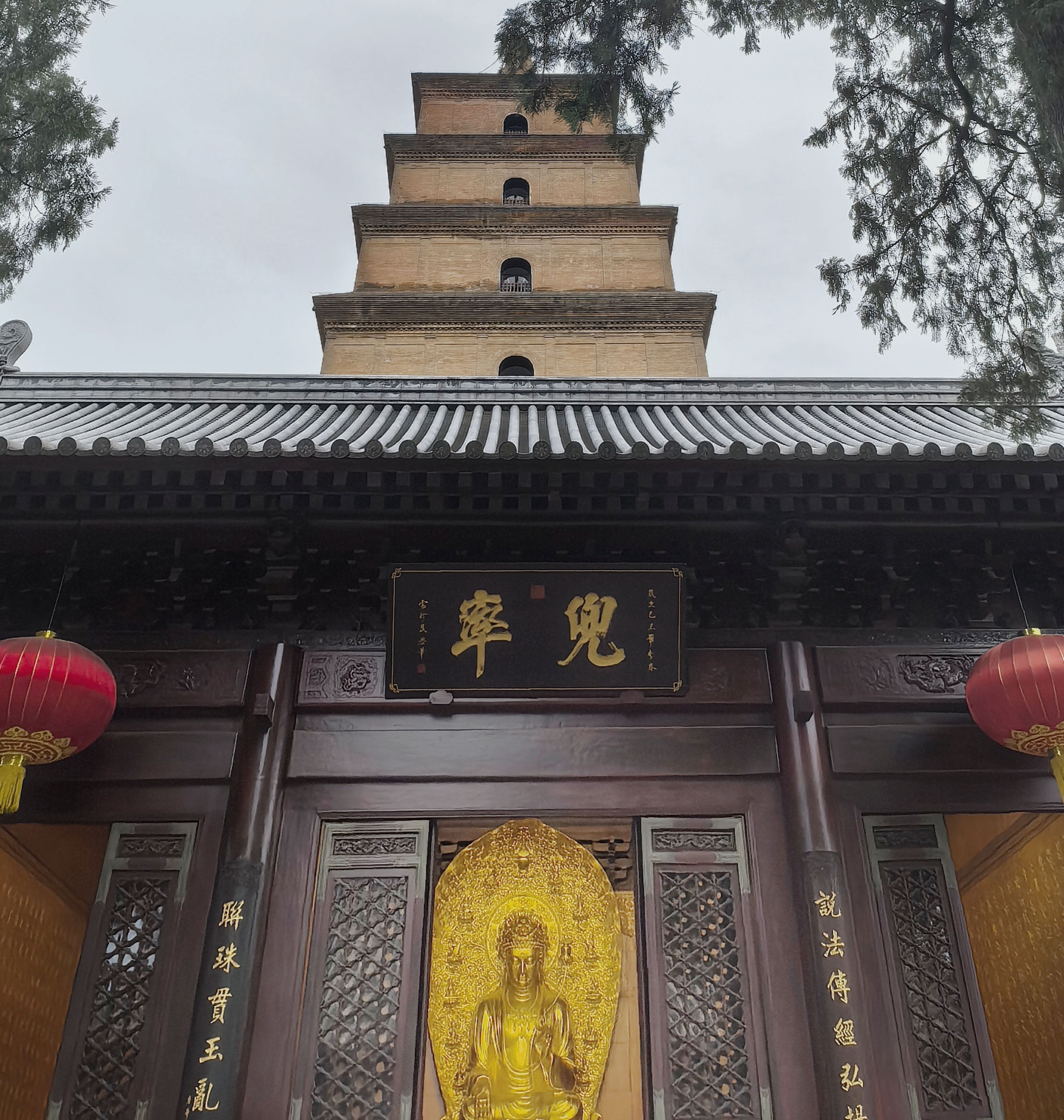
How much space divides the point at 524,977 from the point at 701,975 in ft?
5.40

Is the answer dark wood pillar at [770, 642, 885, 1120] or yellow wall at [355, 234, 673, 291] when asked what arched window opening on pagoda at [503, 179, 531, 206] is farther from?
dark wood pillar at [770, 642, 885, 1120]

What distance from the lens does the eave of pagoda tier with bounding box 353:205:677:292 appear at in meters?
13.2

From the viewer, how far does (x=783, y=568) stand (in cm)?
494

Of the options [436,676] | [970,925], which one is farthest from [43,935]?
[970,925]

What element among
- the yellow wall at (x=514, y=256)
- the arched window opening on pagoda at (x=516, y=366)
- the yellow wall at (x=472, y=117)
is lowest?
the arched window opening on pagoda at (x=516, y=366)

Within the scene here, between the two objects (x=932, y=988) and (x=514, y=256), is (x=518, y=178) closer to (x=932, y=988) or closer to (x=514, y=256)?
(x=514, y=256)

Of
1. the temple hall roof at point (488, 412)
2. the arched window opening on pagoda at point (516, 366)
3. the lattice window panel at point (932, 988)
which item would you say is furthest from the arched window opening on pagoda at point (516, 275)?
the lattice window panel at point (932, 988)

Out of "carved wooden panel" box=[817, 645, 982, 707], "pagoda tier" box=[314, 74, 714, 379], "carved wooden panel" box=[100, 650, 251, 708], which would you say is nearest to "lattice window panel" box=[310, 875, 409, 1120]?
"carved wooden panel" box=[100, 650, 251, 708]

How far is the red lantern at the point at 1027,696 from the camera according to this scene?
163 inches

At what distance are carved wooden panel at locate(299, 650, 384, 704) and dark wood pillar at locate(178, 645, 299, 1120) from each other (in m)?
0.07

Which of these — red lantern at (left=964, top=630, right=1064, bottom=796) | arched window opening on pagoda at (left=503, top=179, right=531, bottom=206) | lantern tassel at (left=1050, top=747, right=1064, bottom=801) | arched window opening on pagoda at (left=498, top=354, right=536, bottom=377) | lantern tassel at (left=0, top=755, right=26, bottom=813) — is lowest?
lantern tassel at (left=0, top=755, right=26, bottom=813)

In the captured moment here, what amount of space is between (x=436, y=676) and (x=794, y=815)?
5.99 ft

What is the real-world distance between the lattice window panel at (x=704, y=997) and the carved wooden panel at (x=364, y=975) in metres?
1.13

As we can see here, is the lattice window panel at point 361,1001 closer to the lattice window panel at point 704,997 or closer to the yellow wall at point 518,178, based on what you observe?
the lattice window panel at point 704,997
